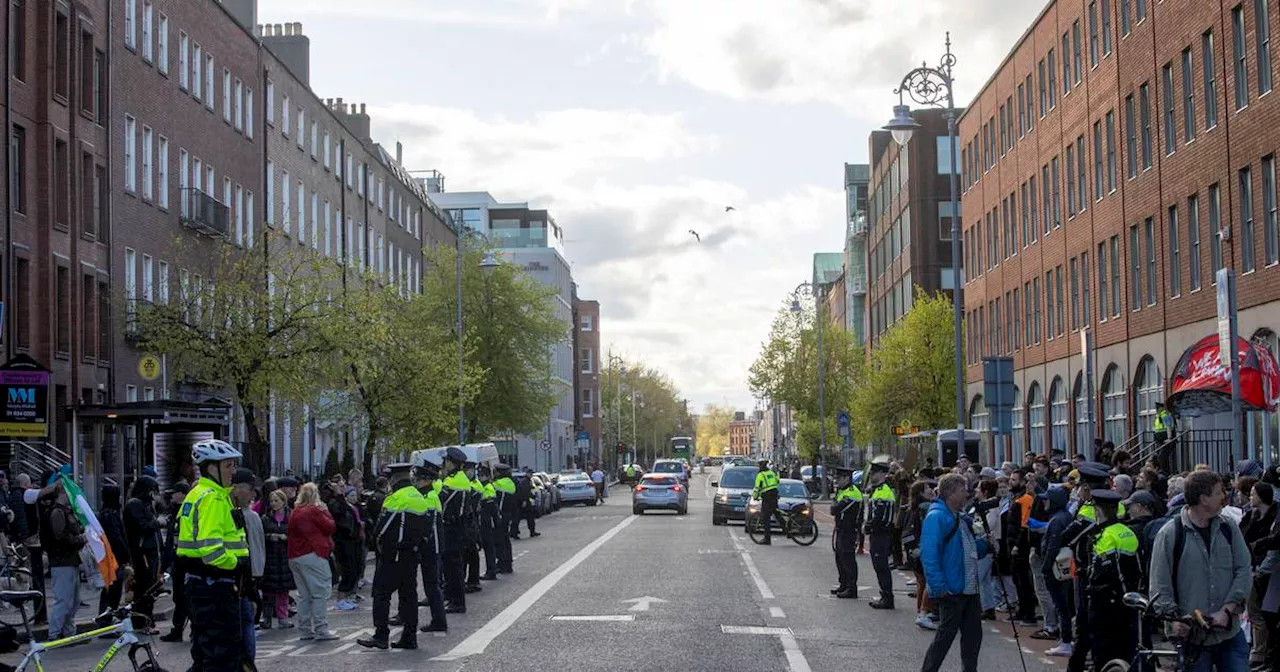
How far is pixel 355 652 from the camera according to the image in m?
16.4

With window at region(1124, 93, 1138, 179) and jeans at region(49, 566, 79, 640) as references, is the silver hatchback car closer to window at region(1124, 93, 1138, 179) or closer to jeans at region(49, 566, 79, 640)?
window at region(1124, 93, 1138, 179)

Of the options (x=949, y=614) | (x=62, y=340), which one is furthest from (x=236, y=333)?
(x=949, y=614)

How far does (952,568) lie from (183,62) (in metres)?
36.1

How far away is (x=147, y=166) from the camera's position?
41.3m

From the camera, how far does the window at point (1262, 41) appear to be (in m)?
29.8

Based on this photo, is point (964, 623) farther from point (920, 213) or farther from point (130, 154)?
point (920, 213)

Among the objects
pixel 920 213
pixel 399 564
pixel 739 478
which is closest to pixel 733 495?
pixel 739 478

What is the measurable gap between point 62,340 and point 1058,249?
27.1 metres

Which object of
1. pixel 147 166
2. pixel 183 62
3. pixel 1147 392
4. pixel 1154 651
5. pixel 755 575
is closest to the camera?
pixel 1154 651

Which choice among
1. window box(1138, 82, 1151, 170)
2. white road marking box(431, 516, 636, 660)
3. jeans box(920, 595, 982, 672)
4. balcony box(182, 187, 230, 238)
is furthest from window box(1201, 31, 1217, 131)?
balcony box(182, 187, 230, 238)

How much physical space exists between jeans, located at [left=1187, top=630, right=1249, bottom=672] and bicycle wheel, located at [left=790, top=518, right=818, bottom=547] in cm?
2730

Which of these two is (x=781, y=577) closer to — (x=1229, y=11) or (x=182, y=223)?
(x=1229, y=11)

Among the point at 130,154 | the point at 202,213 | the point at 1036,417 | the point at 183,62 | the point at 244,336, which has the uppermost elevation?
the point at 183,62

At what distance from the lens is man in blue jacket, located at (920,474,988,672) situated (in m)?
12.5
